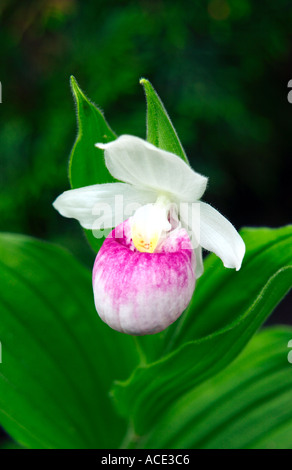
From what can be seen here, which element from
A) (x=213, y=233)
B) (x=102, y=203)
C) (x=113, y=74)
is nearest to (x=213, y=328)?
(x=213, y=233)

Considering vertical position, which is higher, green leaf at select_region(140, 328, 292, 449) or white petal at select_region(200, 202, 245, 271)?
white petal at select_region(200, 202, 245, 271)

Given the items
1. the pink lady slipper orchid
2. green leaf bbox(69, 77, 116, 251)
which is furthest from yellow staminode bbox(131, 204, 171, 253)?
green leaf bbox(69, 77, 116, 251)

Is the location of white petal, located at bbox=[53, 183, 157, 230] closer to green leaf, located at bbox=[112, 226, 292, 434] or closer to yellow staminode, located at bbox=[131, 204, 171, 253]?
yellow staminode, located at bbox=[131, 204, 171, 253]

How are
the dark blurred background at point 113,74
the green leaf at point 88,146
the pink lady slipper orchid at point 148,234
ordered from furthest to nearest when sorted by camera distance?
the dark blurred background at point 113,74, the green leaf at point 88,146, the pink lady slipper orchid at point 148,234

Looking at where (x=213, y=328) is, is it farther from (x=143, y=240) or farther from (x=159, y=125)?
(x=159, y=125)

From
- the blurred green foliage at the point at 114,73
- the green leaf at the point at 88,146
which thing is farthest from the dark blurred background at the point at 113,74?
the green leaf at the point at 88,146

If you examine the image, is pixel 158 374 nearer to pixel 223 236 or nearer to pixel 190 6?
pixel 223 236

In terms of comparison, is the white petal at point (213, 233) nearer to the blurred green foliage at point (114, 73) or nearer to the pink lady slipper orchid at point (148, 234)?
the pink lady slipper orchid at point (148, 234)
